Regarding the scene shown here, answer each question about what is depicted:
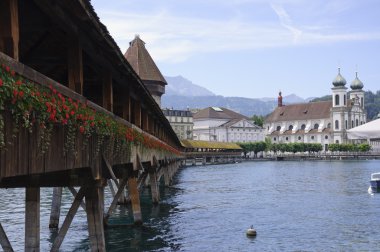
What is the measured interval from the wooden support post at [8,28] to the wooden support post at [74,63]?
304 cm

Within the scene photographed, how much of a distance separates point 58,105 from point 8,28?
5.62 ft

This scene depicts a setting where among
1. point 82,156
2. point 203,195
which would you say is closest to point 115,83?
point 82,156

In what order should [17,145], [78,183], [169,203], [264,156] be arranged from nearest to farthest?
[17,145]
[78,183]
[169,203]
[264,156]

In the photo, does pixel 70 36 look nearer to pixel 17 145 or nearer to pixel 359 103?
pixel 17 145

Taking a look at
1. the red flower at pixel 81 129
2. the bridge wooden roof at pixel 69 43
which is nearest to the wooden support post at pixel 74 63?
the bridge wooden roof at pixel 69 43

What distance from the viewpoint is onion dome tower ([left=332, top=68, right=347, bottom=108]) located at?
19125 cm

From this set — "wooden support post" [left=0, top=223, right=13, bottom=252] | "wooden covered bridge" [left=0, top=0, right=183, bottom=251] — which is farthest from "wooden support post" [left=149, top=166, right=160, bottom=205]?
"wooden support post" [left=0, top=223, right=13, bottom=252]

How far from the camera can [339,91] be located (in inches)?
7559

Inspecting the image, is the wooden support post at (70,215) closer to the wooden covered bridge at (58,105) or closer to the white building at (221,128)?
the wooden covered bridge at (58,105)

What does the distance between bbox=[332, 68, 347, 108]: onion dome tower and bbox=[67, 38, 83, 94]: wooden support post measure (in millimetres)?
186653

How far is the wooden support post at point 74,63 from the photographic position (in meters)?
10.9

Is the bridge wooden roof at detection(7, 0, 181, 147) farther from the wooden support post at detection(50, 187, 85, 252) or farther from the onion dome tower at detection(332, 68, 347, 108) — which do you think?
the onion dome tower at detection(332, 68, 347, 108)

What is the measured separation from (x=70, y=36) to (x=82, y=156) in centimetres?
238

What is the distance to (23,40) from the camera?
11930 mm
